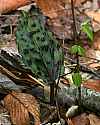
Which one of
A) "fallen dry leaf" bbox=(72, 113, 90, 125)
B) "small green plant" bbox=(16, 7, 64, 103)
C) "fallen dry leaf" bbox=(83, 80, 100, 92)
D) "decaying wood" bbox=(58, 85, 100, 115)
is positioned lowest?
"fallen dry leaf" bbox=(72, 113, 90, 125)

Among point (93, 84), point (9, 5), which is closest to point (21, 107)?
point (93, 84)

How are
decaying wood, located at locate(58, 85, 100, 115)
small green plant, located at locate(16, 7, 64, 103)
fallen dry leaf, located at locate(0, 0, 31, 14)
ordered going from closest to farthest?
small green plant, located at locate(16, 7, 64, 103) < decaying wood, located at locate(58, 85, 100, 115) < fallen dry leaf, located at locate(0, 0, 31, 14)

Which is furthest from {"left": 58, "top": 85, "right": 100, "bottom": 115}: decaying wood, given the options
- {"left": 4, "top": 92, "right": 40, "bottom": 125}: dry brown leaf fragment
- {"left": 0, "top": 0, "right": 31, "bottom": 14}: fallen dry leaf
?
{"left": 0, "top": 0, "right": 31, "bottom": 14}: fallen dry leaf

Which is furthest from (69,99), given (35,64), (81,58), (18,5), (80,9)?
(80,9)

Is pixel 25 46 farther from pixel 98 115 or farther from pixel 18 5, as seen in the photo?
pixel 18 5

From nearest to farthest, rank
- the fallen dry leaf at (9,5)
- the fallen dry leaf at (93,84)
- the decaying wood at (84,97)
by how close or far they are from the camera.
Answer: the decaying wood at (84,97), the fallen dry leaf at (93,84), the fallen dry leaf at (9,5)

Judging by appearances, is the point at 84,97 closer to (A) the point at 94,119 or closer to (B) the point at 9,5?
(A) the point at 94,119

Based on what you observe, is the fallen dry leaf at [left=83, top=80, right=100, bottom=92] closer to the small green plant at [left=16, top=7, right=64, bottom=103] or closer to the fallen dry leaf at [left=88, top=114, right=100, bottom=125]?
the fallen dry leaf at [left=88, top=114, right=100, bottom=125]

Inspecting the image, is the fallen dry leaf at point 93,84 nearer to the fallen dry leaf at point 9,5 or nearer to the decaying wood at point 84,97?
the decaying wood at point 84,97

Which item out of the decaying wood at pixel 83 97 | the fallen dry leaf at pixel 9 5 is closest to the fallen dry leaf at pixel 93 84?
the decaying wood at pixel 83 97
